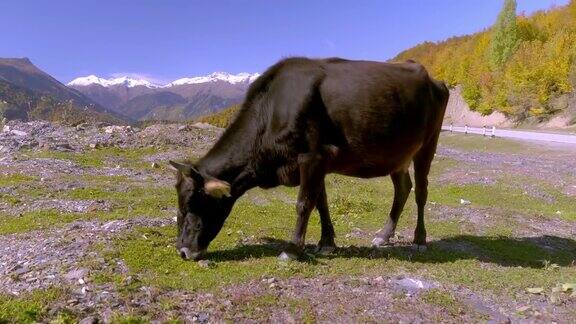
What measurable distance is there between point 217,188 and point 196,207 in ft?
1.77

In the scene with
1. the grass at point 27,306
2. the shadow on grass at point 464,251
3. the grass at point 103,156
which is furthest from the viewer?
the grass at point 103,156

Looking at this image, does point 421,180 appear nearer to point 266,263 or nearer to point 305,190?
point 305,190

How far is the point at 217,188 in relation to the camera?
27.2 ft

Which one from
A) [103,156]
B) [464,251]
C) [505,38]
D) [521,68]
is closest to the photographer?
[464,251]

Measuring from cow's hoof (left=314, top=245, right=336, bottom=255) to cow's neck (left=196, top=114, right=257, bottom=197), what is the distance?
5.76 feet

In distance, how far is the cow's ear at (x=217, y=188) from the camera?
828cm

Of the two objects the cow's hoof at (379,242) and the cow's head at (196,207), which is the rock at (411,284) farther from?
the cow's head at (196,207)

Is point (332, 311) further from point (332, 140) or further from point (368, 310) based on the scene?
point (332, 140)

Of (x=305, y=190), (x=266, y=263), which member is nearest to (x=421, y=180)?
(x=305, y=190)

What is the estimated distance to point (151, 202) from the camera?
1409 centimetres

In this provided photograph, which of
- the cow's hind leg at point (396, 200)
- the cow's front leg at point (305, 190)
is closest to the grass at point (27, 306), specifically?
the cow's front leg at point (305, 190)

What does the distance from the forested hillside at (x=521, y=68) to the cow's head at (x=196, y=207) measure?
65827 mm

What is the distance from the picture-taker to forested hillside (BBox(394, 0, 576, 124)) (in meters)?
64.9

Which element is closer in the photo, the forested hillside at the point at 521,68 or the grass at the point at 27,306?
the grass at the point at 27,306
